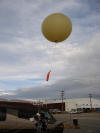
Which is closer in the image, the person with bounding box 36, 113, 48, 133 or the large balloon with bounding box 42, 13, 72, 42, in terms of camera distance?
the person with bounding box 36, 113, 48, 133

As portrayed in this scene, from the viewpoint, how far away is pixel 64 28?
→ 18.9 feet

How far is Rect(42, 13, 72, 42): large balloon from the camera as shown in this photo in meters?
5.70

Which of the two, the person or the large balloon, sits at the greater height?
the large balloon

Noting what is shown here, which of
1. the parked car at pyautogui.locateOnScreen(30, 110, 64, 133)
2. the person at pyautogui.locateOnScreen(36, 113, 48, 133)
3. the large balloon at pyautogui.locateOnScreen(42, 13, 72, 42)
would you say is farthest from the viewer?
the large balloon at pyautogui.locateOnScreen(42, 13, 72, 42)

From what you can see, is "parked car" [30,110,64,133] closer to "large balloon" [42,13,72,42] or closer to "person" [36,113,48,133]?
"person" [36,113,48,133]

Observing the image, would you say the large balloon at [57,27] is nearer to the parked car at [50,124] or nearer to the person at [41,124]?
the parked car at [50,124]

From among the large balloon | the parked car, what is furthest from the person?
the large balloon

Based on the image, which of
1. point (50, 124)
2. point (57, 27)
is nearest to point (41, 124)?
point (50, 124)

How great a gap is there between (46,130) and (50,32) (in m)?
3.27

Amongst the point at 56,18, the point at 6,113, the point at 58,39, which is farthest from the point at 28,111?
the point at 56,18

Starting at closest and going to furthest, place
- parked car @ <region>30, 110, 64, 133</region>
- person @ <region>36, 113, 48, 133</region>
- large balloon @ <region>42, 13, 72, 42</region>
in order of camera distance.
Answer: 1. person @ <region>36, 113, 48, 133</region>
2. parked car @ <region>30, 110, 64, 133</region>
3. large balloon @ <region>42, 13, 72, 42</region>

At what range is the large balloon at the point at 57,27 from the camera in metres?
5.70

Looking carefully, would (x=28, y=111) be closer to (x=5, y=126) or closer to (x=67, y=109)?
(x=5, y=126)

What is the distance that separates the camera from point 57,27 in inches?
224
